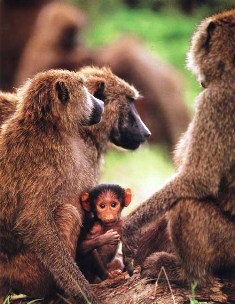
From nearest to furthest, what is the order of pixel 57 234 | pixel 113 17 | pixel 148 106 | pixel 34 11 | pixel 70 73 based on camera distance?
pixel 57 234 → pixel 70 73 → pixel 148 106 → pixel 34 11 → pixel 113 17

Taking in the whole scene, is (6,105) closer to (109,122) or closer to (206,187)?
(109,122)

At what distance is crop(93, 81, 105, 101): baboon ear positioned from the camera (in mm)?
5617

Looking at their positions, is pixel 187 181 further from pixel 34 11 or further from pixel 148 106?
pixel 34 11

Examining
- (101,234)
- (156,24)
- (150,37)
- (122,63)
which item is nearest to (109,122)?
(101,234)

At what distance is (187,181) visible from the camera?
4891 mm

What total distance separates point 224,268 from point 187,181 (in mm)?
595

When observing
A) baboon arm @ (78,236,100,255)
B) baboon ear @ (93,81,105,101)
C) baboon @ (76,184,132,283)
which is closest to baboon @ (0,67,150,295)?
baboon ear @ (93,81,105,101)

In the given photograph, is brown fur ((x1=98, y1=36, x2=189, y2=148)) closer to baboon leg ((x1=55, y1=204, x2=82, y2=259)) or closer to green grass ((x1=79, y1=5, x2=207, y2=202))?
green grass ((x1=79, y1=5, x2=207, y2=202))

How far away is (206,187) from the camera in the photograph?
15.9 ft

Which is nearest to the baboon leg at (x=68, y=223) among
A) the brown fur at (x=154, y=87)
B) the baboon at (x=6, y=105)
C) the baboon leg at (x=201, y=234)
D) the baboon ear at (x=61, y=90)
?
the baboon leg at (x=201, y=234)

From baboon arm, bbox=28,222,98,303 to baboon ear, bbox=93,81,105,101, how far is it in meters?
1.23

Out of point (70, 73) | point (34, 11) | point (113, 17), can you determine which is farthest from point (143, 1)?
point (70, 73)

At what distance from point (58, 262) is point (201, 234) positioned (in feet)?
2.87

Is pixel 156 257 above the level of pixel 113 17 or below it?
below
